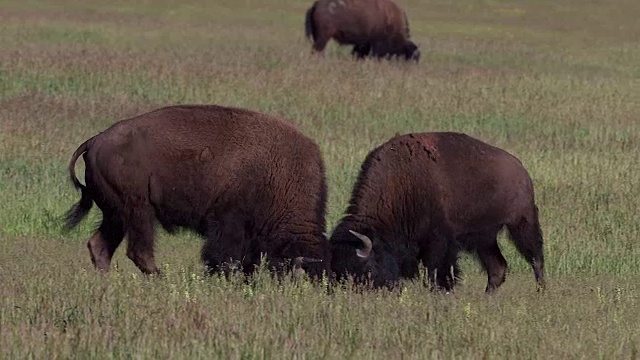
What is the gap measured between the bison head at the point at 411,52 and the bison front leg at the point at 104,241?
18964 millimetres

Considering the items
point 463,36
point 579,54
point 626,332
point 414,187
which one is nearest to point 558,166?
point 414,187

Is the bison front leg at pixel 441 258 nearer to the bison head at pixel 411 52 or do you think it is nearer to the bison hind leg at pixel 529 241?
the bison hind leg at pixel 529 241

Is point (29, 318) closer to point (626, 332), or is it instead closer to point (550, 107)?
point (626, 332)

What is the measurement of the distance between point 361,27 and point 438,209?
784 inches

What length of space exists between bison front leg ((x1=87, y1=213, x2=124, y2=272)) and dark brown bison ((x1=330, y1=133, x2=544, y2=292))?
1.67m

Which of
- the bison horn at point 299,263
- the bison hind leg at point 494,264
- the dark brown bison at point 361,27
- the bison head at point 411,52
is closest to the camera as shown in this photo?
the bison horn at point 299,263

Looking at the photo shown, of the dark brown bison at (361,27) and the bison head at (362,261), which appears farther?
the dark brown bison at (361,27)

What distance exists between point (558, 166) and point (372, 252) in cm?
622

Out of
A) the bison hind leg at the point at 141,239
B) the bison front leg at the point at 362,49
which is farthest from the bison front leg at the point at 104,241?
the bison front leg at the point at 362,49

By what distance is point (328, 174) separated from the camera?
14.2 meters

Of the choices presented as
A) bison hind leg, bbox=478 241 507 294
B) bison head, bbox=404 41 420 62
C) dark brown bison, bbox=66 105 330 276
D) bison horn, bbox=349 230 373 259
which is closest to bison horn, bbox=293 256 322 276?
dark brown bison, bbox=66 105 330 276

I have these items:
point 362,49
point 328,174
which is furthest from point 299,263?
point 362,49

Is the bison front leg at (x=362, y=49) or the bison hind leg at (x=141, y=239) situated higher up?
the bison hind leg at (x=141, y=239)

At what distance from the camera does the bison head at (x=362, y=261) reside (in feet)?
29.7
